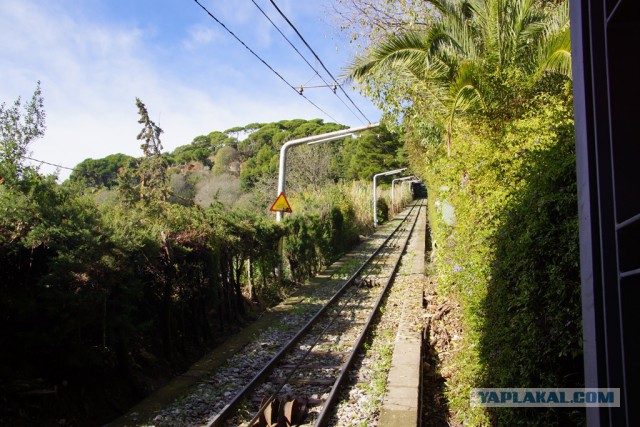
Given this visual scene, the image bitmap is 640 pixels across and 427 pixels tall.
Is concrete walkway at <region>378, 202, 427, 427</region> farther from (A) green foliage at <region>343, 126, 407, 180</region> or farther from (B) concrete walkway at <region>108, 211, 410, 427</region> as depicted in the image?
(A) green foliage at <region>343, 126, 407, 180</region>

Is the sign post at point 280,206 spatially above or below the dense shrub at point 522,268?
above

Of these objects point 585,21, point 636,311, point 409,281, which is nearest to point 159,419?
point 636,311

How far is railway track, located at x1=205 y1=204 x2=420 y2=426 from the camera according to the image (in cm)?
550

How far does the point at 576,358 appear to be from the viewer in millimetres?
3445

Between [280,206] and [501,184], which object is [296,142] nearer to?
[280,206]

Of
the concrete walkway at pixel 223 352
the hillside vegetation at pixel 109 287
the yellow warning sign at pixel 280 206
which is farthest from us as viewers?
the yellow warning sign at pixel 280 206

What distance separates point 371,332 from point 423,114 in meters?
6.62

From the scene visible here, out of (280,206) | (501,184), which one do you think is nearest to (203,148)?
(280,206)

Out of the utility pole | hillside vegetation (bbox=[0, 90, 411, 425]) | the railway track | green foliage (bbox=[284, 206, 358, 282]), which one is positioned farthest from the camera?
green foliage (bbox=[284, 206, 358, 282])

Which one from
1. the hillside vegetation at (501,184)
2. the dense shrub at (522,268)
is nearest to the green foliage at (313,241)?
the hillside vegetation at (501,184)

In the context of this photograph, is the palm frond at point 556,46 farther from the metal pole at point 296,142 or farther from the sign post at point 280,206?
the sign post at point 280,206

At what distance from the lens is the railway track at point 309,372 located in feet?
18.0

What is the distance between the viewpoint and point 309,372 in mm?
7109

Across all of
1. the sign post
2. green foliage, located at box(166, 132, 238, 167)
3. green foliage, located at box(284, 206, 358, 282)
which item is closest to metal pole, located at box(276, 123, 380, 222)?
the sign post
